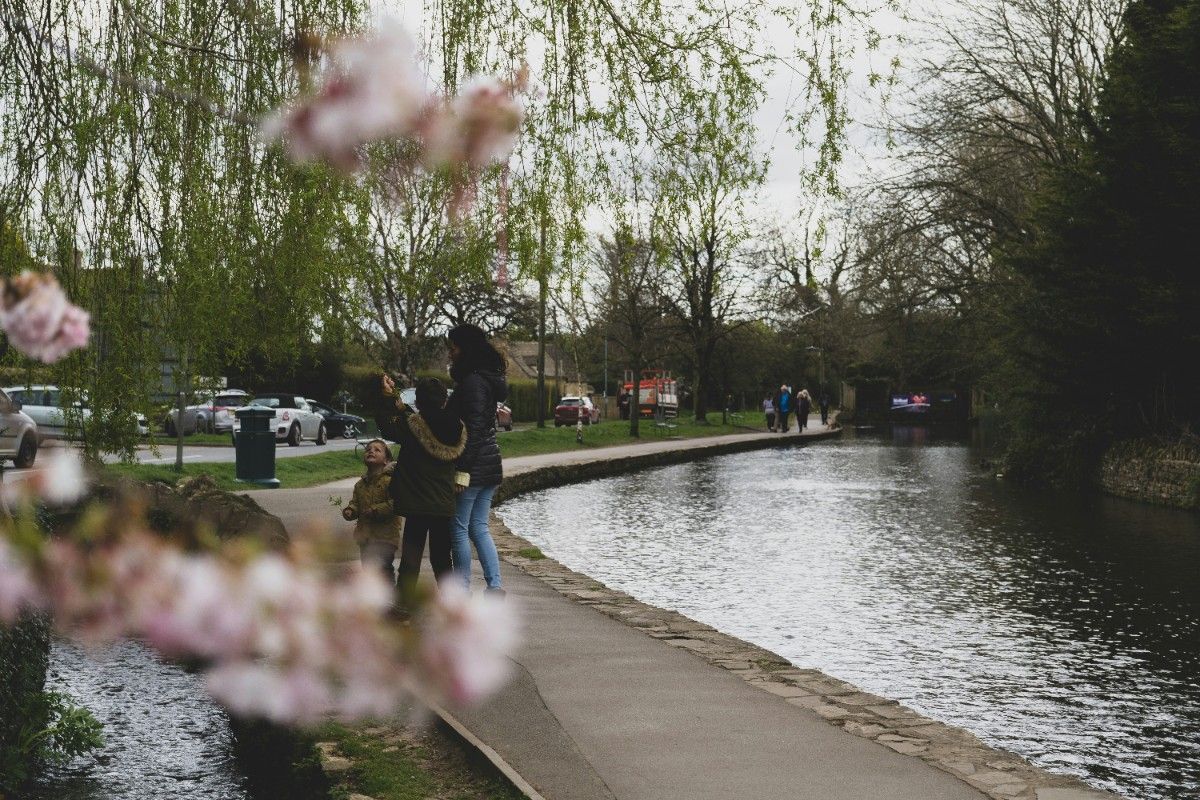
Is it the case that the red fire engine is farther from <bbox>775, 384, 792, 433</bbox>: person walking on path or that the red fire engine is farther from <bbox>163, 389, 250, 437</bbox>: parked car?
<bbox>163, 389, 250, 437</bbox>: parked car

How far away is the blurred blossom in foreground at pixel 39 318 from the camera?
5.08 feet

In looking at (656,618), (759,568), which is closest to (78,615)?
(656,618)

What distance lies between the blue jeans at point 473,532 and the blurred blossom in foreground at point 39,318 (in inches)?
297

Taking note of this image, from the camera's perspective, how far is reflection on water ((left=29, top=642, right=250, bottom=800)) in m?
6.12

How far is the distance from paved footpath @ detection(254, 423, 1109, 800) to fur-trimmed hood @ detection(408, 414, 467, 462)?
137cm

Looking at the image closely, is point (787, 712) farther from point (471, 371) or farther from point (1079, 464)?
point (1079, 464)

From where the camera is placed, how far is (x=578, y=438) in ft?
131

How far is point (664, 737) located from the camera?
19.7 feet

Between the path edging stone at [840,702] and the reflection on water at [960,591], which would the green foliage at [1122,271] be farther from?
the path edging stone at [840,702]

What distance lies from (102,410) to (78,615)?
427 cm

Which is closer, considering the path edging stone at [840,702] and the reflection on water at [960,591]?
the path edging stone at [840,702]

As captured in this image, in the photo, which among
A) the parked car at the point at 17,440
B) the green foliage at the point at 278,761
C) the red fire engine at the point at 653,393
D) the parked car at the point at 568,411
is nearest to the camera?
the green foliage at the point at 278,761

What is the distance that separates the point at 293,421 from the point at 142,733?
30.0m

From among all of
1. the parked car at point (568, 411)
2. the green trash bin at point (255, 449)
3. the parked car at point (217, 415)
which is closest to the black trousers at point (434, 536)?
the green trash bin at point (255, 449)
